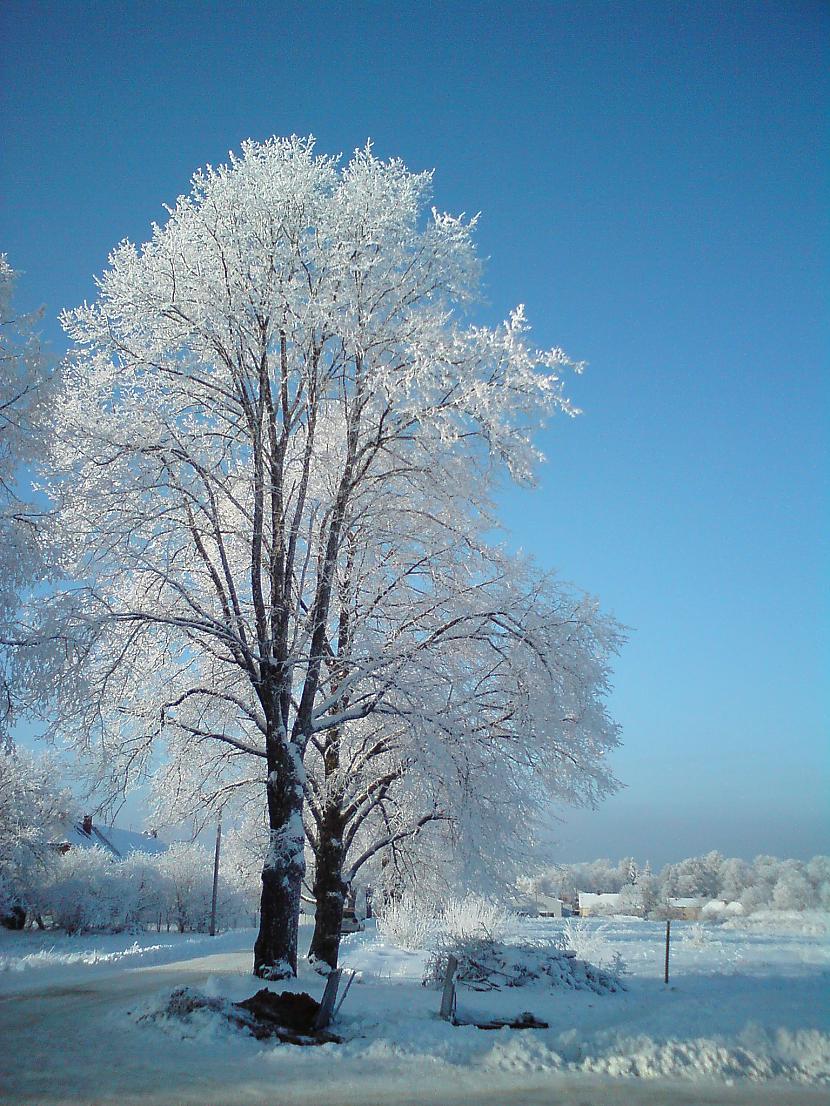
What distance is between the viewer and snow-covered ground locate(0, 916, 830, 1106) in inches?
255

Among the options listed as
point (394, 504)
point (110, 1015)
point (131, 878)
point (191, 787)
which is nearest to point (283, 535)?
point (394, 504)

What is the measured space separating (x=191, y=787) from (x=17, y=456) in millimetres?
6905

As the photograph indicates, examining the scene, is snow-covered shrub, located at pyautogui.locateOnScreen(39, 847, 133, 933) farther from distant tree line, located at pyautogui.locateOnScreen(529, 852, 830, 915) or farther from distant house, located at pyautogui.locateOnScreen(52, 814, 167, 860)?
distant tree line, located at pyautogui.locateOnScreen(529, 852, 830, 915)

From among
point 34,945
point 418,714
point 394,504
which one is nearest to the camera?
point 418,714

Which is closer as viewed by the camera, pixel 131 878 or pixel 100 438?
pixel 100 438

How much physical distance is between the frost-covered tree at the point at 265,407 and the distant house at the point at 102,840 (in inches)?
1303

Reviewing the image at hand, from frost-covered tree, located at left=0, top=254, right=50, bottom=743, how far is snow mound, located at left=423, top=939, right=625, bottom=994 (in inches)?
381

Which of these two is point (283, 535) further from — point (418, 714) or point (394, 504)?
point (418, 714)

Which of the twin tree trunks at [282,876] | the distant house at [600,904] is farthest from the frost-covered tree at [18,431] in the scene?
the distant house at [600,904]

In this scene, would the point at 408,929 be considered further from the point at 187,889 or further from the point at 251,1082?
the point at 187,889

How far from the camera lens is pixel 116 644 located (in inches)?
465

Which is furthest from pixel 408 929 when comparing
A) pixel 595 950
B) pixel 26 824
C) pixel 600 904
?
pixel 600 904

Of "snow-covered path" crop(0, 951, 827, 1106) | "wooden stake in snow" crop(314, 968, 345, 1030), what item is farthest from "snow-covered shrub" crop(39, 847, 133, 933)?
"snow-covered path" crop(0, 951, 827, 1106)

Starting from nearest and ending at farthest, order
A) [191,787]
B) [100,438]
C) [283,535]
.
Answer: [100,438] → [283,535] → [191,787]
